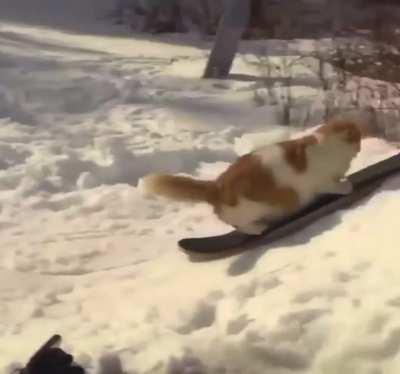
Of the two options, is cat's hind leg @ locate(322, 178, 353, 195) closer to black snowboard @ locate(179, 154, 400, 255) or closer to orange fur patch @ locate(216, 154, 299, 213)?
black snowboard @ locate(179, 154, 400, 255)

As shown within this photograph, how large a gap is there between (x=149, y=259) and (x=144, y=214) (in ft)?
2.27

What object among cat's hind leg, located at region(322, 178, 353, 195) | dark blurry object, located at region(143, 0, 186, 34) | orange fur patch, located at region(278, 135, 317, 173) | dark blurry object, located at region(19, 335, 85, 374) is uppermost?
orange fur patch, located at region(278, 135, 317, 173)

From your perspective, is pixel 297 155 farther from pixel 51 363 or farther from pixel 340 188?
pixel 51 363

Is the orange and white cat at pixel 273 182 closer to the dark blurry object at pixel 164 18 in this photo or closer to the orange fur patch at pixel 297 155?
the orange fur patch at pixel 297 155

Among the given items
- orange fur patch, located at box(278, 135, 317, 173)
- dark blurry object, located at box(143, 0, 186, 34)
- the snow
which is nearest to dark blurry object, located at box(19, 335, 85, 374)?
the snow

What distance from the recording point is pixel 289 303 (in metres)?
2.89

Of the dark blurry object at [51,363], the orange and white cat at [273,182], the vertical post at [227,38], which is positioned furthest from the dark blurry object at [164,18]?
the dark blurry object at [51,363]

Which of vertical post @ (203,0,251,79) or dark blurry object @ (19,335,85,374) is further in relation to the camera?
vertical post @ (203,0,251,79)

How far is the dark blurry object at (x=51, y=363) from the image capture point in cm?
276

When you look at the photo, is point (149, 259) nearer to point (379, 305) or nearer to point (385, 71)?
point (379, 305)

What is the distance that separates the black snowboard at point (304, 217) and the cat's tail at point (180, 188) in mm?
148

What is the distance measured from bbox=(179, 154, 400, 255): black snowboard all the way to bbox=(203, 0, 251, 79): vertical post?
13.5 feet

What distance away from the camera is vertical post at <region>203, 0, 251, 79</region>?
7688mm

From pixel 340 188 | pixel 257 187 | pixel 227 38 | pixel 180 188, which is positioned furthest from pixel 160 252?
pixel 227 38
